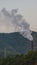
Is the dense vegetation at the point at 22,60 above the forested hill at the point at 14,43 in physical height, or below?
below

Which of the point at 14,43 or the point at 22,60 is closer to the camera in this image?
the point at 22,60

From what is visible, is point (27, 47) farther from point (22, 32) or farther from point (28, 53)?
point (22, 32)

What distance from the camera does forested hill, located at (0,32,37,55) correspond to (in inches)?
74.5

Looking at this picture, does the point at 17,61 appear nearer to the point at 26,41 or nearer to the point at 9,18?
the point at 26,41

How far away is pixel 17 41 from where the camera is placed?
194 centimetres

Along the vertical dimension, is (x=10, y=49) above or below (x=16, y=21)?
below

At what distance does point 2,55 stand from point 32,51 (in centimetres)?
45

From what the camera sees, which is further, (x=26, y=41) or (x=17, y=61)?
(x=26, y=41)

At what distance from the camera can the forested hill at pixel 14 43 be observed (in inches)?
74.5

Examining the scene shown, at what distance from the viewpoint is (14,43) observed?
195cm

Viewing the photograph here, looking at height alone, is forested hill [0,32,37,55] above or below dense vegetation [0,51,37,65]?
above

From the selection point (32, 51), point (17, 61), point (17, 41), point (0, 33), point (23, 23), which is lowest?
point (17, 61)

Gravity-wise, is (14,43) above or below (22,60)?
above

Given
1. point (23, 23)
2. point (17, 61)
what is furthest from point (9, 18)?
point (17, 61)
